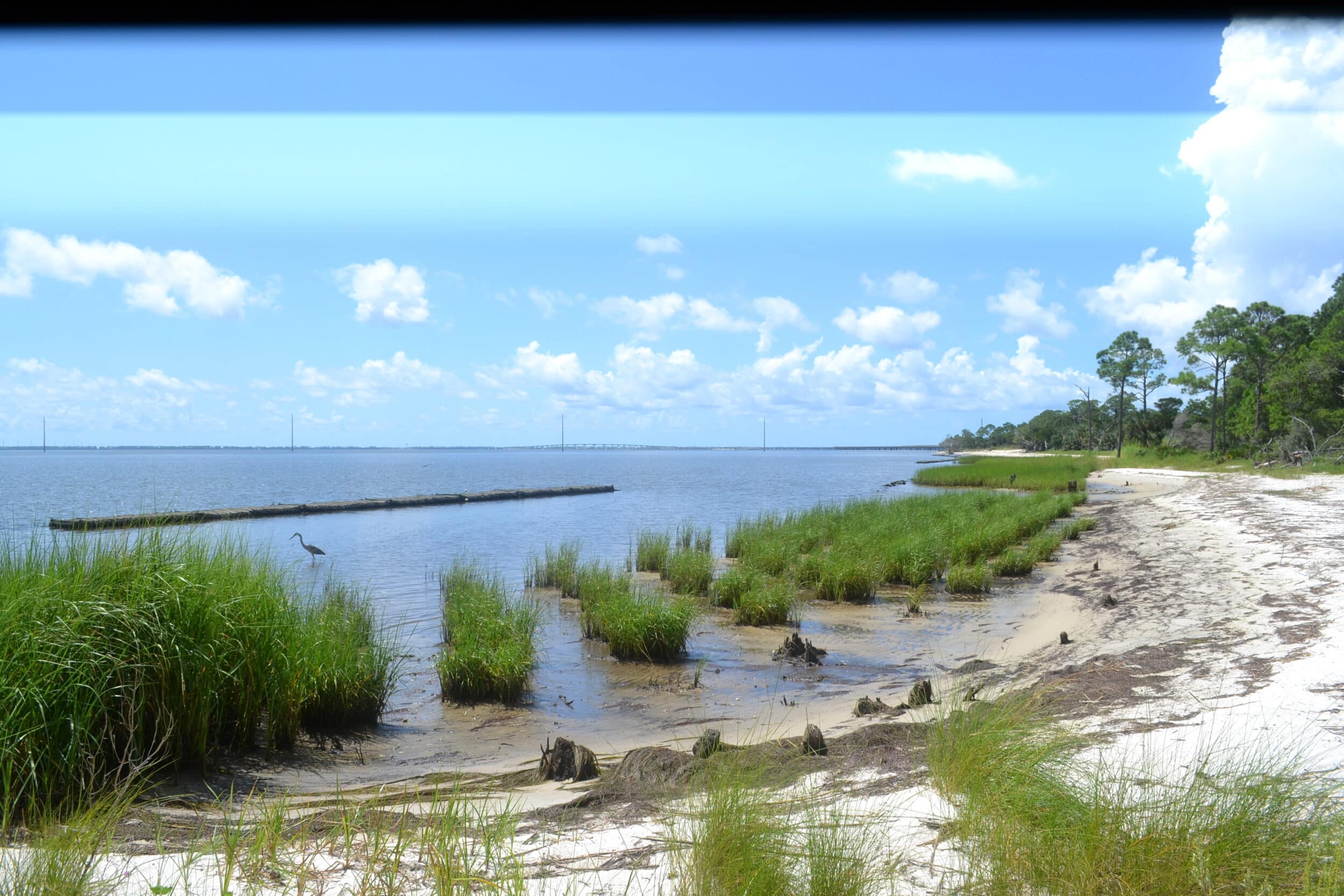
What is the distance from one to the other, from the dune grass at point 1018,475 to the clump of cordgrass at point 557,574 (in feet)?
90.7

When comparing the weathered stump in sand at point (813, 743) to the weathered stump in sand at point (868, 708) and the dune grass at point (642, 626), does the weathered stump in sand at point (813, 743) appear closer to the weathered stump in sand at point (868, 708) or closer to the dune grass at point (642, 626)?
the weathered stump in sand at point (868, 708)

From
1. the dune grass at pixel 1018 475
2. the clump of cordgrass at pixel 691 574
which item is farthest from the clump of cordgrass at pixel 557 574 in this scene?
the dune grass at pixel 1018 475

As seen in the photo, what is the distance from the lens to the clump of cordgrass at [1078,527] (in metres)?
22.8

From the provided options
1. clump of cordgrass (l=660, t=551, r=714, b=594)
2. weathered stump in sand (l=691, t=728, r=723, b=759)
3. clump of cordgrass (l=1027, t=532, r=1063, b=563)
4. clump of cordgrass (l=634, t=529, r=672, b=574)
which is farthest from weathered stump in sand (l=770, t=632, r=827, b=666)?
clump of cordgrass (l=1027, t=532, r=1063, b=563)

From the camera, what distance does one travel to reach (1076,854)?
9.74ft

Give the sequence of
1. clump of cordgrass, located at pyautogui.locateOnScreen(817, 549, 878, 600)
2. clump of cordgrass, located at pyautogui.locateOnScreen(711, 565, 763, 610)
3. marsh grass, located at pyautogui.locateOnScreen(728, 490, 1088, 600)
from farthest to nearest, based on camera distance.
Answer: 1. marsh grass, located at pyautogui.locateOnScreen(728, 490, 1088, 600)
2. clump of cordgrass, located at pyautogui.locateOnScreen(817, 549, 878, 600)
3. clump of cordgrass, located at pyautogui.locateOnScreen(711, 565, 763, 610)

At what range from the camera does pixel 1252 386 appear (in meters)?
54.5

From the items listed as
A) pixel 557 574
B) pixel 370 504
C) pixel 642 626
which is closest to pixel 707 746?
pixel 642 626

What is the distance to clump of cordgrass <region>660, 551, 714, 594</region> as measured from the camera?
15.6 metres

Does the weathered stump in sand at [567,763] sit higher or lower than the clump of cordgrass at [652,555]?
higher

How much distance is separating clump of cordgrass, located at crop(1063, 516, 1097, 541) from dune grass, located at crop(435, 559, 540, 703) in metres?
17.2

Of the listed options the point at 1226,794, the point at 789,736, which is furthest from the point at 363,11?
the point at 789,736

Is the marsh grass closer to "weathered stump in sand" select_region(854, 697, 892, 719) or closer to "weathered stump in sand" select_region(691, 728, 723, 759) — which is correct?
"weathered stump in sand" select_region(854, 697, 892, 719)

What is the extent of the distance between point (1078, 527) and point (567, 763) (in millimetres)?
20908
